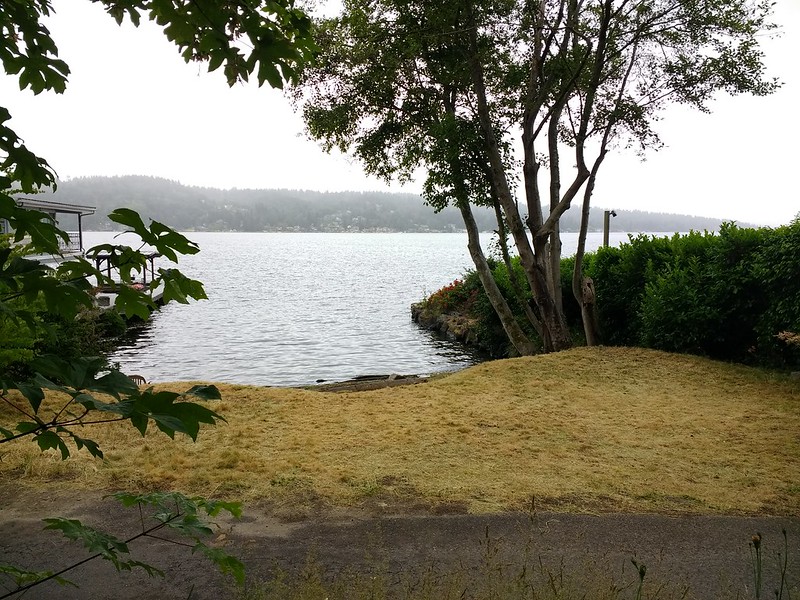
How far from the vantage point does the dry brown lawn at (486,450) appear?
4.95 metres

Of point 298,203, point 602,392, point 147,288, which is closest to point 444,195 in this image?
point 602,392

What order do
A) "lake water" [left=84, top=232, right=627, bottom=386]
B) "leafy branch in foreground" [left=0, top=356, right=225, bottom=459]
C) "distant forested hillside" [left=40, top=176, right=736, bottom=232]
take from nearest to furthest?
"leafy branch in foreground" [left=0, top=356, right=225, bottom=459]
"lake water" [left=84, top=232, right=627, bottom=386]
"distant forested hillside" [left=40, top=176, right=736, bottom=232]

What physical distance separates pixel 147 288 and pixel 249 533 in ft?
9.16

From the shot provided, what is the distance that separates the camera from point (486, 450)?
6.16 m

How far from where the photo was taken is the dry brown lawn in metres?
4.95

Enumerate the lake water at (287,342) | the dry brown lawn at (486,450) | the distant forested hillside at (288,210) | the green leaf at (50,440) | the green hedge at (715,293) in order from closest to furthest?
the green leaf at (50,440), the dry brown lawn at (486,450), the green hedge at (715,293), the lake water at (287,342), the distant forested hillside at (288,210)

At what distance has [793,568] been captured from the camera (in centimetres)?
376

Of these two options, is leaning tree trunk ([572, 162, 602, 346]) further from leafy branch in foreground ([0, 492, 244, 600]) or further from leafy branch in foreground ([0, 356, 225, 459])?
leafy branch in foreground ([0, 356, 225, 459])

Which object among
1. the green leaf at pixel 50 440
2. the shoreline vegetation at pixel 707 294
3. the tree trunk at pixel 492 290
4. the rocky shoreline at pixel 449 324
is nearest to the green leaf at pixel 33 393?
the green leaf at pixel 50 440

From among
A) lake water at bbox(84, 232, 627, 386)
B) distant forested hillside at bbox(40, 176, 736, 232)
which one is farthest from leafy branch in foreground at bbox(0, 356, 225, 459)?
distant forested hillside at bbox(40, 176, 736, 232)

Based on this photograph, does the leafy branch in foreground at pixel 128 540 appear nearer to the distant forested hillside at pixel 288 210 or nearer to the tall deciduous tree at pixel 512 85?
the tall deciduous tree at pixel 512 85

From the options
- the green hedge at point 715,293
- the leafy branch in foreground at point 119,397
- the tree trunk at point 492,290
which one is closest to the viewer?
the leafy branch in foreground at point 119,397

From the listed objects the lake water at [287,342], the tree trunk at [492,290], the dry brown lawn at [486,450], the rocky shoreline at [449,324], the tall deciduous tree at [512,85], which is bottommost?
the lake water at [287,342]

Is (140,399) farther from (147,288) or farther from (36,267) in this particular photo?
(147,288)
